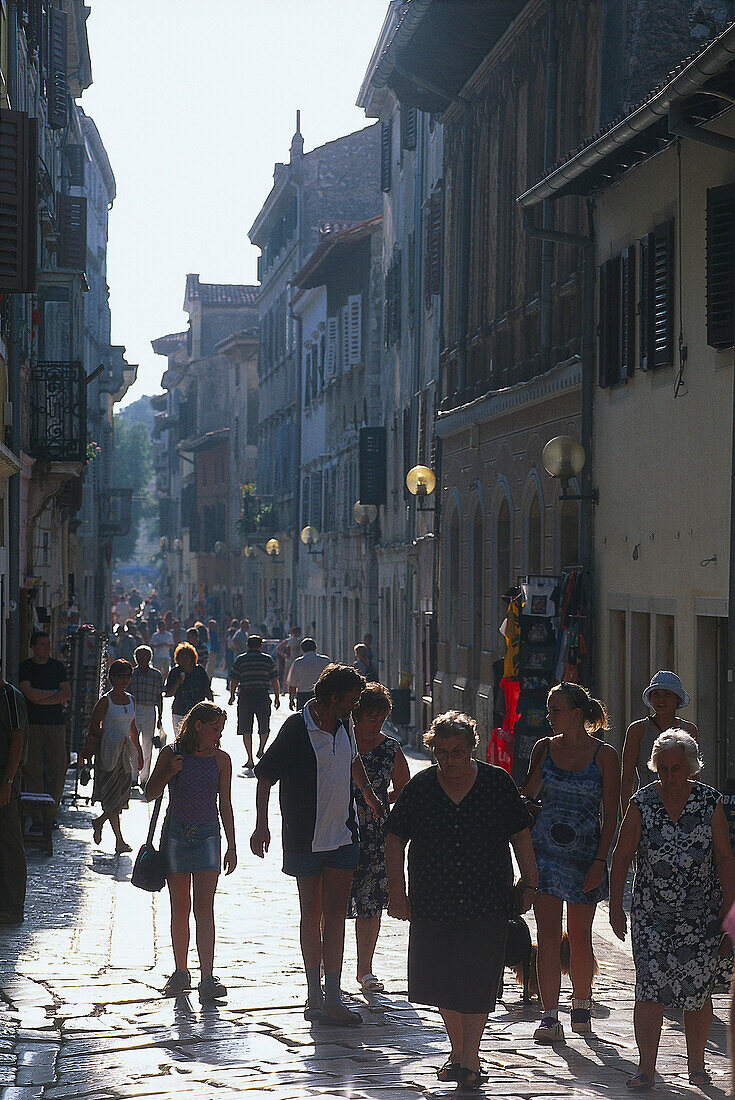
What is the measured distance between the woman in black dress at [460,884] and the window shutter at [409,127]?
26704 millimetres

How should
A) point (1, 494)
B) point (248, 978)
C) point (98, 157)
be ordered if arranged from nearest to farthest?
point (248, 978), point (1, 494), point (98, 157)

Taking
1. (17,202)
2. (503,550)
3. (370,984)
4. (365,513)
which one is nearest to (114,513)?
(365,513)

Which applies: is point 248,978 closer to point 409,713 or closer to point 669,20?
point 669,20

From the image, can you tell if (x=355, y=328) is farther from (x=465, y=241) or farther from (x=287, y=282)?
(x=465, y=241)

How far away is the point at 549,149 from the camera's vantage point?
2089 centimetres

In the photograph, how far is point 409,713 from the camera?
101 feet

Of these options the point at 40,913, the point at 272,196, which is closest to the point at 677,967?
the point at 40,913

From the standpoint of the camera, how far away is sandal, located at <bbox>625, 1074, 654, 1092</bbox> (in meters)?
7.45

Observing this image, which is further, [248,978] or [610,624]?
[610,624]

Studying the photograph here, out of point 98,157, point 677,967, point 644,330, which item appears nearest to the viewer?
point 677,967

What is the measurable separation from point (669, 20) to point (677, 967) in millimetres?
12559

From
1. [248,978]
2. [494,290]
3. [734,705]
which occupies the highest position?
[494,290]

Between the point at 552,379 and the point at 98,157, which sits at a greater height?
the point at 98,157

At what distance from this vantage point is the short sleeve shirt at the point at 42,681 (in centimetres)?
1630
